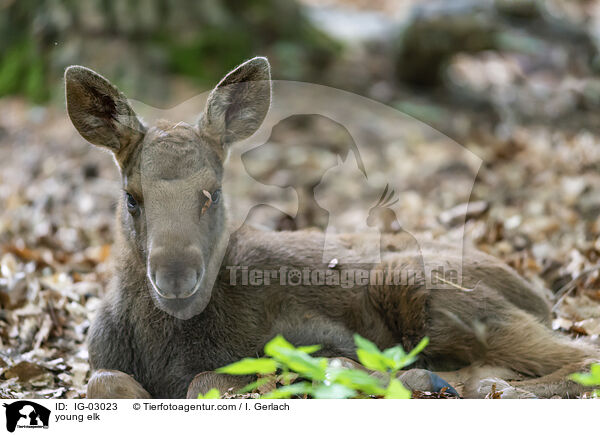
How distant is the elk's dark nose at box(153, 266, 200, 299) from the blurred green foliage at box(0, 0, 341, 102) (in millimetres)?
6050

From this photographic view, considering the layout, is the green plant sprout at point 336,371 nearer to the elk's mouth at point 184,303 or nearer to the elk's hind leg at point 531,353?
the elk's mouth at point 184,303

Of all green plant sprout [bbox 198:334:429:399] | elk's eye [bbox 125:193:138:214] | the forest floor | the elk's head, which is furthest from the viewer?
the forest floor

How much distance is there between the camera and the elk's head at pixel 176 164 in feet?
14.6

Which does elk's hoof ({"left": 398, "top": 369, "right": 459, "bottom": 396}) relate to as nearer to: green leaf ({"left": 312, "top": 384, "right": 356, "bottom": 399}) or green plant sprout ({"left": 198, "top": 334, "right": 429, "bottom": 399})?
green plant sprout ({"left": 198, "top": 334, "right": 429, "bottom": 399})

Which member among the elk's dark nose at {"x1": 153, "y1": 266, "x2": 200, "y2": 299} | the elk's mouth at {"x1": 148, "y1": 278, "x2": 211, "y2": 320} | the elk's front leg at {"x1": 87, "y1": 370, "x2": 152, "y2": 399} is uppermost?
the elk's dark nose at {"x1": 153, "y1": 266, "x2": 200, "y2": 299}

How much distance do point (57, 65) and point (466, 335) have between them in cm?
806

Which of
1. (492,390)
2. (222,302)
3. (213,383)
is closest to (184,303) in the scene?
(222,302)

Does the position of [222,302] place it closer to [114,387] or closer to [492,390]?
[114,387]

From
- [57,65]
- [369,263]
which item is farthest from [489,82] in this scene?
[369,263]

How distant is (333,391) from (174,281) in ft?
4.00

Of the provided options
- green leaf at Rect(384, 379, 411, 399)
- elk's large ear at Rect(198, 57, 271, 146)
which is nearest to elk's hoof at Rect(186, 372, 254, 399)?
green leaf at Rect(384, 379, 411, 399)

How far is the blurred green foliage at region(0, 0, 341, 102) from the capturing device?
414 inches
